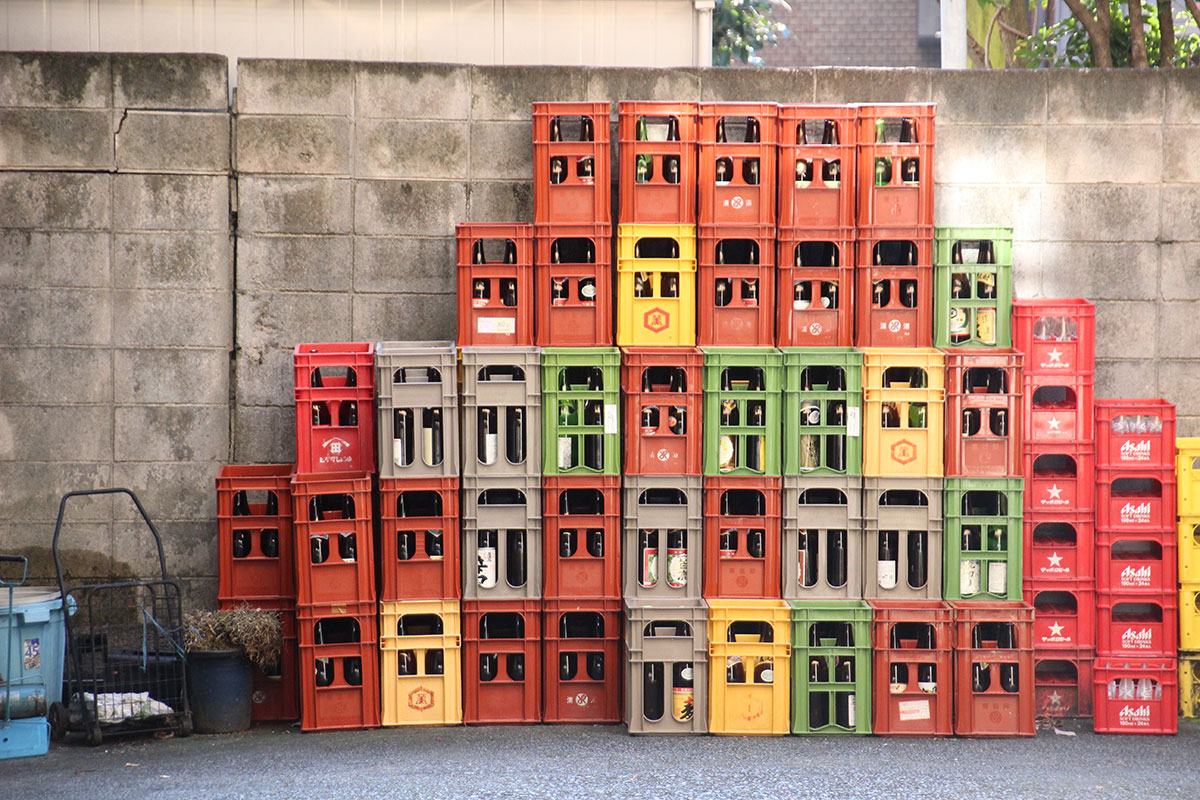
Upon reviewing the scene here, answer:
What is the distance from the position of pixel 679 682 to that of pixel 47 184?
514 cm

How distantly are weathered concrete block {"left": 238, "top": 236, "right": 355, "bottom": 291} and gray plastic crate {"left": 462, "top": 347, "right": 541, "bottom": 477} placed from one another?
141cm

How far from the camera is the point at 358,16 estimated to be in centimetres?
909

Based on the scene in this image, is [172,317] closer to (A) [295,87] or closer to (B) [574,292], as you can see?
(A) [295,87]

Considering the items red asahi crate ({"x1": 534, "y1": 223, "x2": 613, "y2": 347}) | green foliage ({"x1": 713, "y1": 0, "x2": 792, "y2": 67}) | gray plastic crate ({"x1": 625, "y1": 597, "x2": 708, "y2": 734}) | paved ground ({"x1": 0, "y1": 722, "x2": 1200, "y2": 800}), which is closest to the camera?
paved ground ({"x1": 0, "y1": 722, "x2": 1200, "y2": 800})

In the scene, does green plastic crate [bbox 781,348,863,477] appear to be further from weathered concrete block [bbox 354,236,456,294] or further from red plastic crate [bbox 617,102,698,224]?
weathered concrete block [bbox 354,236,456,294]

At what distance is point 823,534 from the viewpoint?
7.41 metres

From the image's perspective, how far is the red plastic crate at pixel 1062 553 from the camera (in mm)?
7578

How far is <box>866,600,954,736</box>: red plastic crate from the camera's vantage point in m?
7.17

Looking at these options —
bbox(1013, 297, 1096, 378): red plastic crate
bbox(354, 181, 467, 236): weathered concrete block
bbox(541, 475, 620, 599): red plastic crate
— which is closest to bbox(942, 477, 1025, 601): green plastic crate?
bbox(1013, 297, 1096, 378): red plastic crate

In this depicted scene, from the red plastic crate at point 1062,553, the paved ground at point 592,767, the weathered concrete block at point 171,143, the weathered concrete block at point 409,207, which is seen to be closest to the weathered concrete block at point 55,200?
the weathered concrete block at point 171,143

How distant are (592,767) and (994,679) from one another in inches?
95.5

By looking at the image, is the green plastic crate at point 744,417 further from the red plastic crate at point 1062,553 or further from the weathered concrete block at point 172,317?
the weathered concrete block at point 172,317

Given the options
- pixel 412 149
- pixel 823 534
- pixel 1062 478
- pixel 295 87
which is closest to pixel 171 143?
pixel 295 87

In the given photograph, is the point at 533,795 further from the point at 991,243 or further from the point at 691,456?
the point at 991,243
